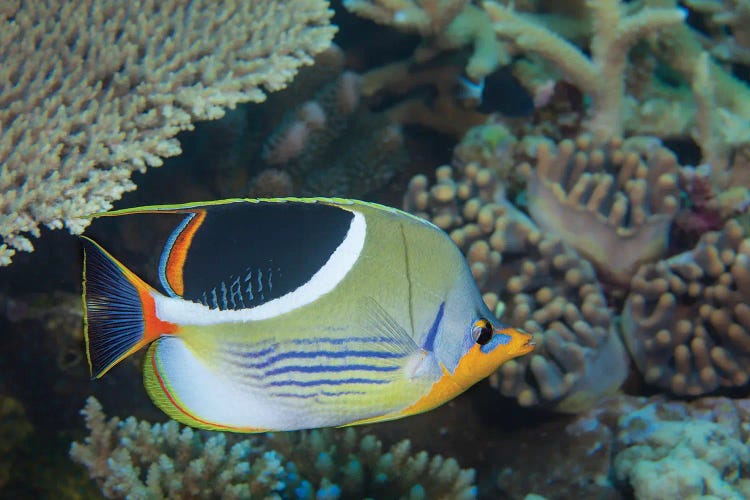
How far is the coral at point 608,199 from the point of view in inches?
109

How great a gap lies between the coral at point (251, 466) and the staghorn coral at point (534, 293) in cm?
53

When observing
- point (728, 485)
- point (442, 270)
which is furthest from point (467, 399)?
point (442, 270)

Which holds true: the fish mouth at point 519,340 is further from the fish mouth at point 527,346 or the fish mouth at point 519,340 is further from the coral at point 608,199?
the coral at point 608,199

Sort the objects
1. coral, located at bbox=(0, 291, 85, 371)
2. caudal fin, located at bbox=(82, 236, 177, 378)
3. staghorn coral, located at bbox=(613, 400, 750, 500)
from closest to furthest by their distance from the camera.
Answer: caudal fin, located at bbox=(82, 236, 177, 378), staghorn coral, located at bbox=(613, 400, 750, 500), coral, located at bbox=(0, 291, 85, 371)

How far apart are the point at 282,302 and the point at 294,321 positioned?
0.04 m

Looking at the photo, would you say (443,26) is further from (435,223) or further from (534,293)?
(534,293)

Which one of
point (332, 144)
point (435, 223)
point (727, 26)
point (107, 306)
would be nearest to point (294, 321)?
point (107, 306)

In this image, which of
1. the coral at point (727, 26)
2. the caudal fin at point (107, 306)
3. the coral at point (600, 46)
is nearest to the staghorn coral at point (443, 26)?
the coral at point (600, 46)

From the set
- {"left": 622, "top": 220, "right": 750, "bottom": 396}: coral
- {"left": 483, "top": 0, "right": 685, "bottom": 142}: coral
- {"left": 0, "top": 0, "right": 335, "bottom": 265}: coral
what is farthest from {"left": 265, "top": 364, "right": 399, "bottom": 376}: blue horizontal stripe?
{"left": 483, "top": 0, "right": 685, "bottom": 142}: coral

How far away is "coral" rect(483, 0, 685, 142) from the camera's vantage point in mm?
3074

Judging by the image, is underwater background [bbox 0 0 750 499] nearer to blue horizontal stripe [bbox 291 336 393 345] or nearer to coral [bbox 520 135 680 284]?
coral [bbox 520 135 680 284]

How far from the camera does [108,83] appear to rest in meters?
2.37

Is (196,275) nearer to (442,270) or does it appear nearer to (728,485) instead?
(442,270)

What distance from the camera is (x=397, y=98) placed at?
154 inches
